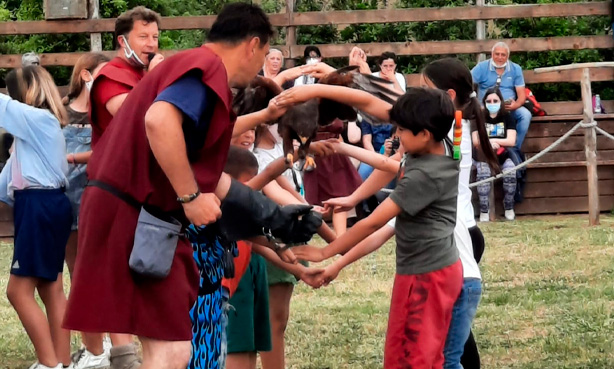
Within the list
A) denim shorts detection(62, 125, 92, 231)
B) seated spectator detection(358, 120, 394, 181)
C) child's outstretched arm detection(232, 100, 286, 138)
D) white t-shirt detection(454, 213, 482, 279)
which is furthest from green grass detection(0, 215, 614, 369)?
child's outstretched arm detection(232, 100, 286, 138)

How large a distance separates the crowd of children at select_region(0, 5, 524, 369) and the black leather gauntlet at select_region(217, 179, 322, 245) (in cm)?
4

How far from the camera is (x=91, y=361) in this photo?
20.4 ft

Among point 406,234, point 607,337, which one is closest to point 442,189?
point 406,234

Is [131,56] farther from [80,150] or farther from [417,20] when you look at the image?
[417,20]

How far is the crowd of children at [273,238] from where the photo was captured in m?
4.12

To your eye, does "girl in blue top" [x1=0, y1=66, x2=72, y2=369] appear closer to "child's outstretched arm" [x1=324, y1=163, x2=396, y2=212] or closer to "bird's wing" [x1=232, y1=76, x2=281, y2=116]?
"bird's wing" [x1=232, y1=76, x2=281, y2=116]

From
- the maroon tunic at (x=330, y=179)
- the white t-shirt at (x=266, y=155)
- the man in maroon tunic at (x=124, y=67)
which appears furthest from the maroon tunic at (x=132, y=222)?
the maroon tunic at (x=330, y=179)

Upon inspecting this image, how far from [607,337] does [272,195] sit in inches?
105

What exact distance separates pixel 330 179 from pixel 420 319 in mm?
6512

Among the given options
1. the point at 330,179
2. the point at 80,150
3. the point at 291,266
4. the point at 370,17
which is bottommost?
the point at 330,179

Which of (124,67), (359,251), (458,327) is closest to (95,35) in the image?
(124,67)

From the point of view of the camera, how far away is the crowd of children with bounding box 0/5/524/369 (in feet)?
13.5

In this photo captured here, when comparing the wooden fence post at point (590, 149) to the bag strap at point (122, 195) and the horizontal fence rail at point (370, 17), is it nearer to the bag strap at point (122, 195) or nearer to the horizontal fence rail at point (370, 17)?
the horizontal fence rail at point (370, 17)

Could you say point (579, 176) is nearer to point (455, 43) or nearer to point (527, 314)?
point (455, 43)
